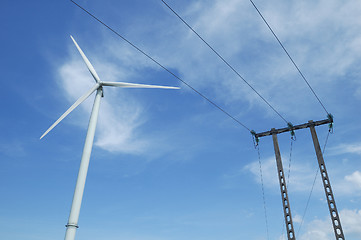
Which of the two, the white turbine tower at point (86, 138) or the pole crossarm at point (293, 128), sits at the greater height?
the pole crossarm at point (293, 128)

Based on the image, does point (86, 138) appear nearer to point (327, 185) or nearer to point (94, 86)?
point (94, 86)

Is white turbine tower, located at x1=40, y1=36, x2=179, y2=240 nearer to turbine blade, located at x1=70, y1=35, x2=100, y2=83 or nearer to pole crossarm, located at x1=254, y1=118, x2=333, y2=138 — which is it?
turbine blade, located at x1=70, y1=35, x2=100, y2=83

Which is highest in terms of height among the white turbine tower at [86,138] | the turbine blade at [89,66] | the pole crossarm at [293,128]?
the pole crossarm at [293,128]

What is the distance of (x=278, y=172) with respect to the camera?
31.8 metres

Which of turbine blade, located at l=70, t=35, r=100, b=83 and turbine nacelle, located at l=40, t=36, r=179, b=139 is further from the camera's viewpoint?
turbine blade, located at l=70, t=35, r=100, b=83

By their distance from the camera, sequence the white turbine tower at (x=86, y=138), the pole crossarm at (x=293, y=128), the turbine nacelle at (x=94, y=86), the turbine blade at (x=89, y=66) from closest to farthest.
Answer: the white turbine tower at (x=86, y=138) < the turbine nacelle at (x=94, y=86) < the turbine blade at (x=89, y=66) < the pole crossarm at (x=293, y=128)

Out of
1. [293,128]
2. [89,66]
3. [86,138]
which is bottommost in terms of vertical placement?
[86,138]

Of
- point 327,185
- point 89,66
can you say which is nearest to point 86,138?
point 89,66

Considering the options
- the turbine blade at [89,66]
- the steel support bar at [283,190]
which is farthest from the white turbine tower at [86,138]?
the steel support bar at [283,190]

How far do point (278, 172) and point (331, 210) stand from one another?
6.47 metres

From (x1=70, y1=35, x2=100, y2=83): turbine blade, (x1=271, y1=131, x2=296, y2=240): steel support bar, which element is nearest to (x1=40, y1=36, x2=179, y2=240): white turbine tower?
(x1=70, y1=35, x2=100, y2=83): turbine blade

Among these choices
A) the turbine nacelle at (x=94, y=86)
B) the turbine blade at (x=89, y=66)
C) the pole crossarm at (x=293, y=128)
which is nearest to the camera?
the turbine nacelle at (x=94, y=86)

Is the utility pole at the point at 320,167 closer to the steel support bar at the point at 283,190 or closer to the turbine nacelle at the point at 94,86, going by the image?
the steel support bar at the point at 283,190

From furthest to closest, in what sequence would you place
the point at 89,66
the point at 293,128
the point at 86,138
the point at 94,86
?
the point at 293,128 < the point at 89,66 < the point at 94,86 < the point at 86,138
